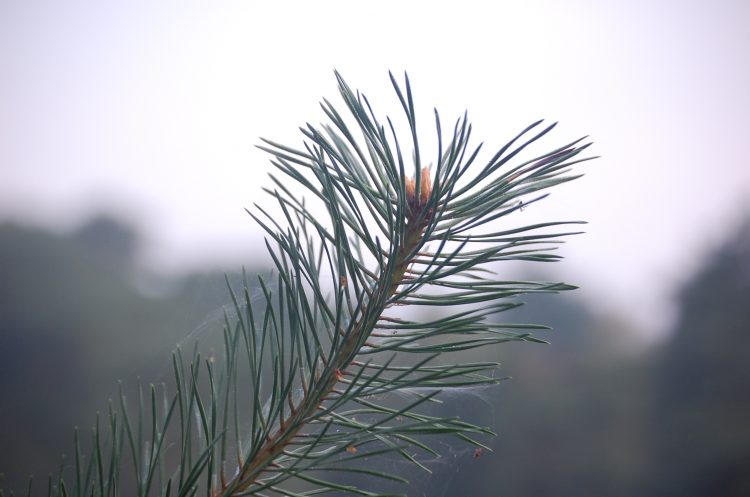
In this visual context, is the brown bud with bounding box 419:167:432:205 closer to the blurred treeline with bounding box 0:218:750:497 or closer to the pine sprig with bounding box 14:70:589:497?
the pine sprig with bounding box 14:70:589:497

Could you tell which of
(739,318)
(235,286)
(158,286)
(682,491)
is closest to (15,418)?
(158,286)

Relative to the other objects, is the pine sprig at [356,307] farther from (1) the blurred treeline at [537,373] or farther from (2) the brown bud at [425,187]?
(1) the blurred treeline at [537,373]

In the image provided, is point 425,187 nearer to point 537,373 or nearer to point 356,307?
point 356,307

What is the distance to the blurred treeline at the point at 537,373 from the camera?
82cm

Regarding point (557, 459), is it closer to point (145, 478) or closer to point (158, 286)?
point (158, 286)

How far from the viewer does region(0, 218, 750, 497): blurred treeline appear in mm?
821

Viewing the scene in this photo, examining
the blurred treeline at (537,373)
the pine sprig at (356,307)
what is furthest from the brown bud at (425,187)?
the blurred treeline at (537,373)

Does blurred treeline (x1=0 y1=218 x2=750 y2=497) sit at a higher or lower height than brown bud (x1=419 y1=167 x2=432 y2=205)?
lower

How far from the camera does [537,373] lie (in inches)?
45.6

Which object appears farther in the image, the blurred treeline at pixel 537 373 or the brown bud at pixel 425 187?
the blurred treeline at pixel 537 373

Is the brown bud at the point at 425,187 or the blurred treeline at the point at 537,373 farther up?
the brown bud at the point at 425,187

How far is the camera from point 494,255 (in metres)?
0.29

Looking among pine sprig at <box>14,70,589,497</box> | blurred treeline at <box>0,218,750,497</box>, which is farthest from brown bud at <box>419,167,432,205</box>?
blurred treeline at <box>0,218,750,497</box>

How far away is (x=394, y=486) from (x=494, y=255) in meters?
0.30
